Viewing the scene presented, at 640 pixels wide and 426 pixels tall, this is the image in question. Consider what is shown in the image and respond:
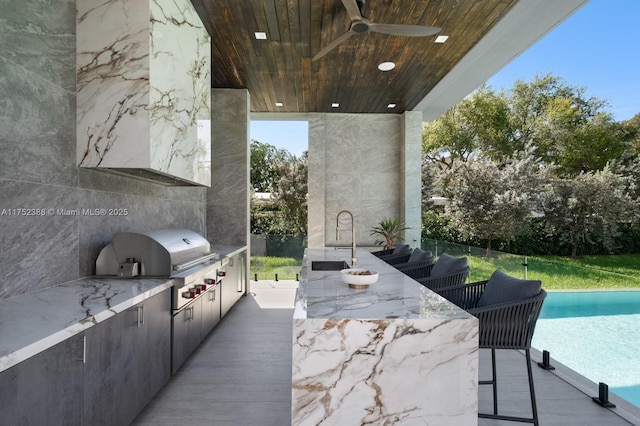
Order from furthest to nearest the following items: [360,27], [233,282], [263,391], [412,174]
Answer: [412,174] → [233,282] → [360,27] → [263,391]

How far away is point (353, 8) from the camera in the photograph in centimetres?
288

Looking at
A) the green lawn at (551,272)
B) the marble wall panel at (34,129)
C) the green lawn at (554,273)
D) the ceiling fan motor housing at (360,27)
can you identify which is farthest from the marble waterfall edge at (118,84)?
the green lawn at (551,272)

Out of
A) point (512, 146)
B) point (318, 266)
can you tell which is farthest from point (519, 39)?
point (512, 146)

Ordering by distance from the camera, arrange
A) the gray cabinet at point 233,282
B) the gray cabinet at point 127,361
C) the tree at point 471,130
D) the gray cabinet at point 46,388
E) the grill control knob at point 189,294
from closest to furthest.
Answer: the gray cabinet at point 46,388 → the gray cabinet at point 127,361 → the grill control knob at point 189,294 → the gray cabinet at point 233,282 → the tree at point 471,130

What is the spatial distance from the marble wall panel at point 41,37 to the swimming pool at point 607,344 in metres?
4.06

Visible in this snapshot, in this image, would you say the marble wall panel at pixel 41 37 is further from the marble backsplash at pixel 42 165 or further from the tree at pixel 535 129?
the tree at pixel 535 129

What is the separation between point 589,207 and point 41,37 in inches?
480

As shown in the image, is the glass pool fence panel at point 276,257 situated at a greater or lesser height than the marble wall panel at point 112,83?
lesser

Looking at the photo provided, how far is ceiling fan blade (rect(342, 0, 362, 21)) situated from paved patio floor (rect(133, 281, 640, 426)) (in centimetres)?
280

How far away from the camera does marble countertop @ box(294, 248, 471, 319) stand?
156cm

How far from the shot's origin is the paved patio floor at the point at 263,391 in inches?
86.0

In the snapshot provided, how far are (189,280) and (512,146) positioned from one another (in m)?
14.1

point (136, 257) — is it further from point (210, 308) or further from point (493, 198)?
point (493, 198)

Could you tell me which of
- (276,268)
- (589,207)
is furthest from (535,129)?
(276,268)
